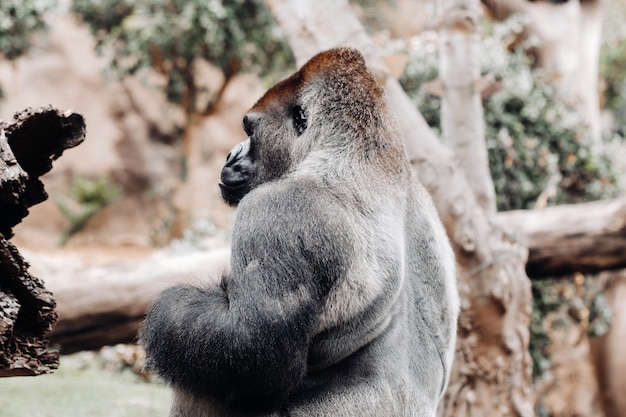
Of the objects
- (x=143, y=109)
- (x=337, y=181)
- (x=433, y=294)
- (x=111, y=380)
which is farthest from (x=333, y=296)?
(x=143, y=109)

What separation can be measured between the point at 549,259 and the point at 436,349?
2.38 meters

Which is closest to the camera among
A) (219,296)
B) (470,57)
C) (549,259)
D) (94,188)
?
(219,296)

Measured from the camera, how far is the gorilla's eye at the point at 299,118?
2.21 metres

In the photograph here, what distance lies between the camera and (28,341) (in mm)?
1769

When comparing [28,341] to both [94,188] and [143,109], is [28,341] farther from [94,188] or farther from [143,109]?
[143,109]

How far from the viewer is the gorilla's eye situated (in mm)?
2207

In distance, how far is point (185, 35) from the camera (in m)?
9.13

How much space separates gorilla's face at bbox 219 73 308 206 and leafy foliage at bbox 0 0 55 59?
20.9 feet

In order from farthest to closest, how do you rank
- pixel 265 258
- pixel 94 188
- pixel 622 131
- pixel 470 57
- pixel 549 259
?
pixel 94 188, pixel 622 131, pixel 549 259, pixel 470 57, pixel 265 258

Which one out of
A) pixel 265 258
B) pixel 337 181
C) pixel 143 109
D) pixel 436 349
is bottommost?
pixel 436 349

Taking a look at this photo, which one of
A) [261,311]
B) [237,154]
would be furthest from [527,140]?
[261,311]

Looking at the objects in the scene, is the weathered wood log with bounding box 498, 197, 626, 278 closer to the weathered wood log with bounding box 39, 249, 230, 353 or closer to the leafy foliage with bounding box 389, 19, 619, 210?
the leafy foliage with bounding box 389, 19, 619, 210

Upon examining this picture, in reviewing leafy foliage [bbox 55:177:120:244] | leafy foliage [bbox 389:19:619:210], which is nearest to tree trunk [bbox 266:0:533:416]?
leafy foliage [bbox 389:19:619:210]

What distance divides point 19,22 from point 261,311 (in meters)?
7.30
